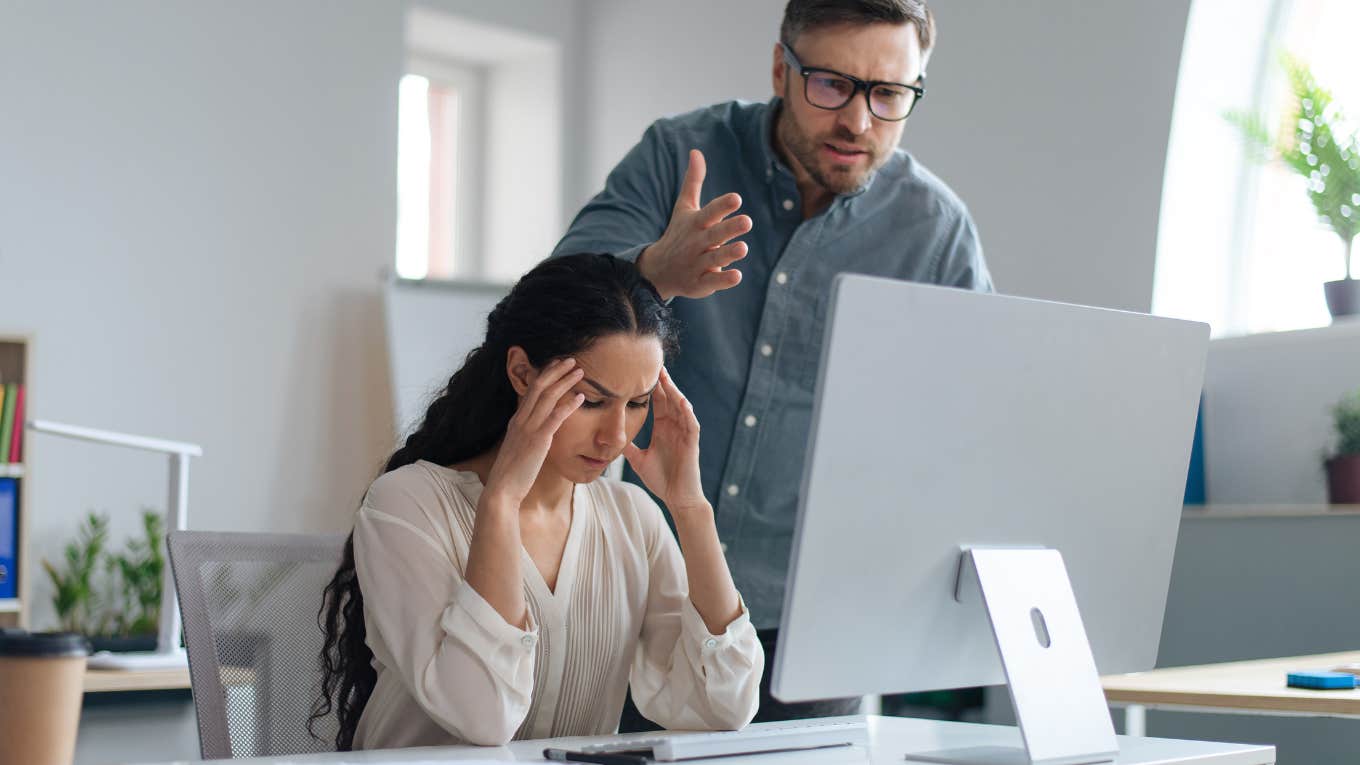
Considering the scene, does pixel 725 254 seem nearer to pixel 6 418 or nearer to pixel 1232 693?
pixel 1232 693

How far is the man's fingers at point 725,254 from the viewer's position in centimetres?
146

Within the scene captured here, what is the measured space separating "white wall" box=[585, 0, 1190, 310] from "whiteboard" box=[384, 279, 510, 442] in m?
1.47

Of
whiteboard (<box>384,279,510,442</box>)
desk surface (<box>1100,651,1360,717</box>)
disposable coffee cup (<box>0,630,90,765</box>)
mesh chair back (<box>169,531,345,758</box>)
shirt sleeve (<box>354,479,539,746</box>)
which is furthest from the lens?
whiteboard (<box>384,279,510,442</box>)

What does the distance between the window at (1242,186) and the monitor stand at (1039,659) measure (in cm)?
224

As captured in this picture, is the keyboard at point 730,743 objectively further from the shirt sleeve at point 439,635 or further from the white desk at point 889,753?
the shirt sleeve at point 439,635

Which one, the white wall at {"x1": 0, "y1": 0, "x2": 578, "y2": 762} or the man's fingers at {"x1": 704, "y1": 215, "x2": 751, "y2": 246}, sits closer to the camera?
the man's fingers at {"x1": 704, "y1": 215, "x2": 751, "y2": 246}

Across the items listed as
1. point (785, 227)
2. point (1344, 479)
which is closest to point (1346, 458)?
point (1344, 479)

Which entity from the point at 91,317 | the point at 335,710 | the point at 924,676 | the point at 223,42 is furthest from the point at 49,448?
the point at 924,676

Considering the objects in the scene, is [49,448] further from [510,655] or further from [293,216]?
[510,655]

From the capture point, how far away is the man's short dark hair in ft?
5.59

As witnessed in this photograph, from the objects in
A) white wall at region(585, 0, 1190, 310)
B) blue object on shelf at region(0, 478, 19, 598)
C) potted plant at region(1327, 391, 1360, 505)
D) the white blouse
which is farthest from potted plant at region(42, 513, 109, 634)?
potted plant at region(1327, 391, 1360, 505)

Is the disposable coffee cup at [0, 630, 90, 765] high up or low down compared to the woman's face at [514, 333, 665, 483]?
down

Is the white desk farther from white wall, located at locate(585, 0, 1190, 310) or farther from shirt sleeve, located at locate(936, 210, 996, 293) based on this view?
white wall, located at locate(585, 0, 1190, 310)

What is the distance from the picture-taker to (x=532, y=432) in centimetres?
145
